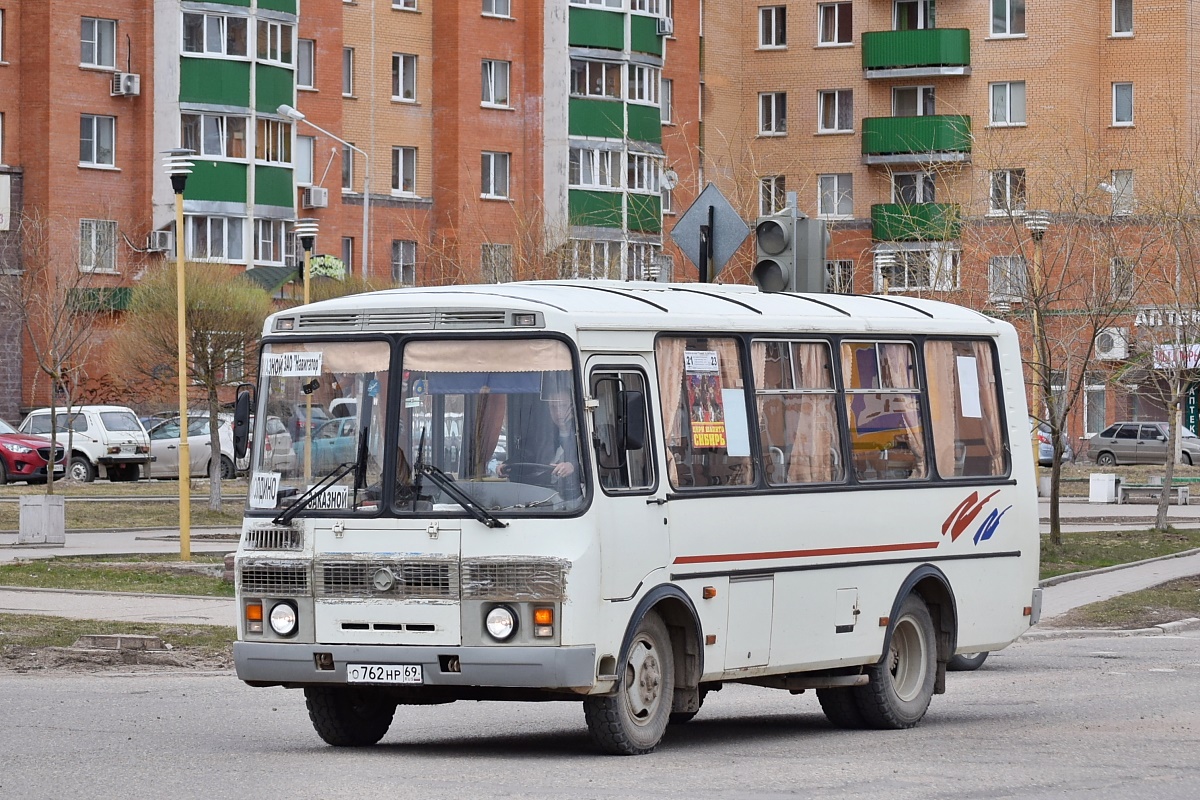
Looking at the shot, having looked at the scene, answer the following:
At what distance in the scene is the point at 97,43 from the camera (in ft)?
200

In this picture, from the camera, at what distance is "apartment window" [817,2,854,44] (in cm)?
7762

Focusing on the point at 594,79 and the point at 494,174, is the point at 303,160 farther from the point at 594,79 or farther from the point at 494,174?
the point at 594,79

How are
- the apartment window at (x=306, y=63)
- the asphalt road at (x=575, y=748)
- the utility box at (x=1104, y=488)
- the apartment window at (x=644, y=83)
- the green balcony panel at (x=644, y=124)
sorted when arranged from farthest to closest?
1. the apartment window at (x=644, y=83)
2. the green balcony panel at (x=644, y=124)
3. the apartment window at (x=306, y=63)
4. the utility box at (x=1104, y=488)
5. the asphalt road at (x=575, y=748)

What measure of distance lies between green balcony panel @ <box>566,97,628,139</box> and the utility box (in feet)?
83.9

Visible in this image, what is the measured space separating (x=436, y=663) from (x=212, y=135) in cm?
5274

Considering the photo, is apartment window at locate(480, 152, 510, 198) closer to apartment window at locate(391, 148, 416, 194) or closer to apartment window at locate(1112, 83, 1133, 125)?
apartment window at locate(391, 148, 416, 194)

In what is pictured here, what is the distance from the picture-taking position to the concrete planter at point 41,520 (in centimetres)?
3048

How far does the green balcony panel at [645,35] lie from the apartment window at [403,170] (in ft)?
26.5

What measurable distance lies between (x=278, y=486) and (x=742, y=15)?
2705 inches

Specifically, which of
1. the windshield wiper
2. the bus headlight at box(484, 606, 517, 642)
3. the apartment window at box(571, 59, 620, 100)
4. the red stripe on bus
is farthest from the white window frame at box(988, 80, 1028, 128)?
the bus headlight at box(484, 606, 517, 642)

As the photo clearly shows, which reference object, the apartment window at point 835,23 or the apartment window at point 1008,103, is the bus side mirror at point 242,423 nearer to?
the apartment window at point 1008,103

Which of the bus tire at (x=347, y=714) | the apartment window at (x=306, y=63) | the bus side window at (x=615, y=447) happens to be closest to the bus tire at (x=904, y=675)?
the bus side window at (x=615, y=447)

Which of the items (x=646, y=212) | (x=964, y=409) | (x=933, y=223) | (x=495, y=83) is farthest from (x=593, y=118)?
(x=964, y=409)

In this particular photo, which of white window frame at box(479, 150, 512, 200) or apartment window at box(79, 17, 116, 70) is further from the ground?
apartment window at box(79, 17, 116, 70)
